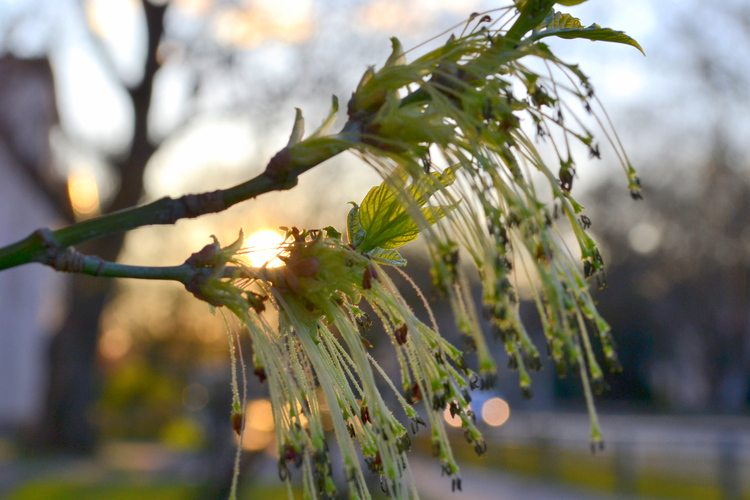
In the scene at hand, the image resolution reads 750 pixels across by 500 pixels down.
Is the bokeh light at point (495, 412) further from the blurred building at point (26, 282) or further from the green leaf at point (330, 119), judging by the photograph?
the green leaf at point (330, 119)

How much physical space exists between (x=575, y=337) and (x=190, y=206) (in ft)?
1.85

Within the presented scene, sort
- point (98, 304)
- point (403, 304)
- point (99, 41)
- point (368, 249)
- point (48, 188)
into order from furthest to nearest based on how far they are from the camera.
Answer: point (98, 304), point (48, 188), point (99, 41), point (368, 249), point (403, 304)

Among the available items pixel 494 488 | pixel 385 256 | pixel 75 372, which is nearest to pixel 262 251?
pixel 385 256

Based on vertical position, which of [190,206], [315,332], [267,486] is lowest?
[315,332]

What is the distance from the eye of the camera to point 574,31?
114 centimetres

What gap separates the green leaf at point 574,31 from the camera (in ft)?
3.70

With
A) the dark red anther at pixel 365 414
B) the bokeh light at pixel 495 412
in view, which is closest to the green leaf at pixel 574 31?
the dark red anther at pixel 365 414

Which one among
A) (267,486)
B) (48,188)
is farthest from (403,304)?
(48,188)

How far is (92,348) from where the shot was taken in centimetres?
1791

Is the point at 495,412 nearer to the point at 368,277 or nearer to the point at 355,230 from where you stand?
the point at 355,230

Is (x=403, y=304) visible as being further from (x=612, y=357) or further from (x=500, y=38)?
(x=500, y=38)

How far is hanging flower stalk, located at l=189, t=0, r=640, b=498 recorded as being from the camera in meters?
1.01

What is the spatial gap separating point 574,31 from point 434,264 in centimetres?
46

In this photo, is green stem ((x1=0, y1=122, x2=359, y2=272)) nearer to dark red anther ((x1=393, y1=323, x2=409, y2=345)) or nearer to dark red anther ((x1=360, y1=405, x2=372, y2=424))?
dark red anther ((x1=393, y1=323, x2=409, y2=345))
